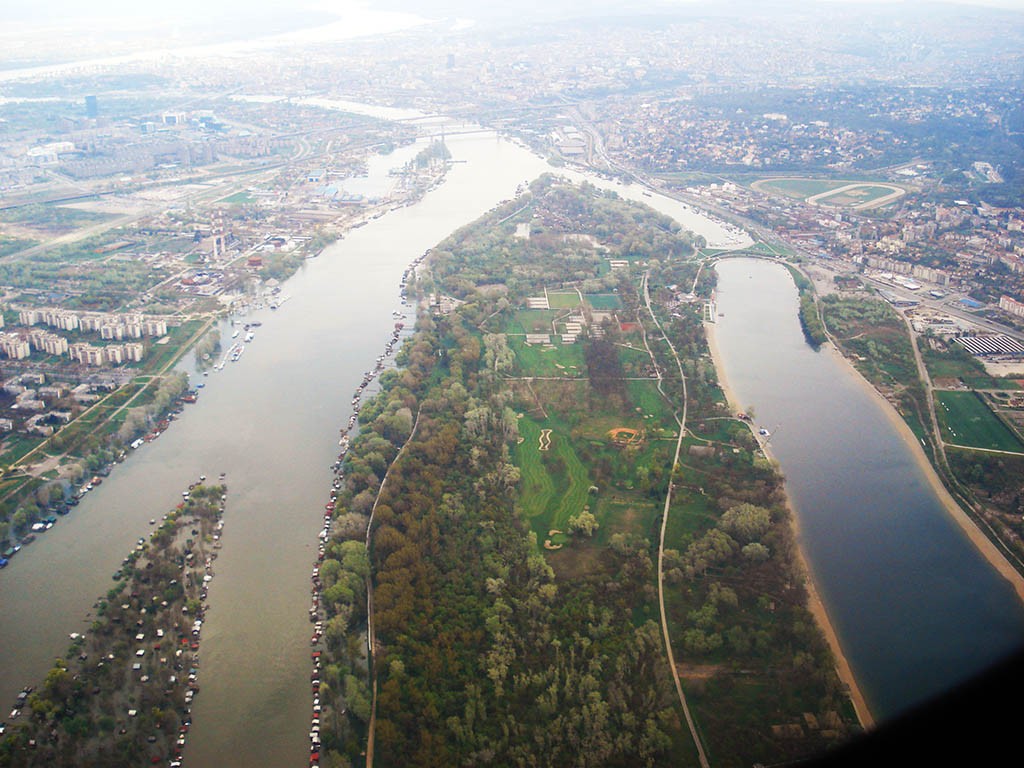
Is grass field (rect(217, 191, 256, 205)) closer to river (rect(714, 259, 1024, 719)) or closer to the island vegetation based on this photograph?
river (rect(714, 259, 1024, 719))

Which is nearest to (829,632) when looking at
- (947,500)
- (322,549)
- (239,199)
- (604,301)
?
(947,500)

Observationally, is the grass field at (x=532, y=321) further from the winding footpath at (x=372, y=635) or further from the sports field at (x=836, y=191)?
the sports field at (x=836, y=191)

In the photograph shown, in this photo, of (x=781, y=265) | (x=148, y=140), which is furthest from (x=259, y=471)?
(x=148, y=140)

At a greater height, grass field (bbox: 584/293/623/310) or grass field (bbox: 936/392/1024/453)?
grass field (bbox: 936/392/1024/453)

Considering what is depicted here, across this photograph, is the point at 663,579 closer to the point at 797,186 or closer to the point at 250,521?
the point at 250,521

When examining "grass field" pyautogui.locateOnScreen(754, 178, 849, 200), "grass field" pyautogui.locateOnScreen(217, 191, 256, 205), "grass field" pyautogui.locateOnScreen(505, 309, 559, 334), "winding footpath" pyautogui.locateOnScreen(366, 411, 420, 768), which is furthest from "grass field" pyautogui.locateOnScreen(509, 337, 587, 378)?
"grass field" pyautogui.locateOnScreen(754, 178, 849, 200)

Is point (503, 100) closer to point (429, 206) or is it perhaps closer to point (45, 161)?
point (429, 206)
